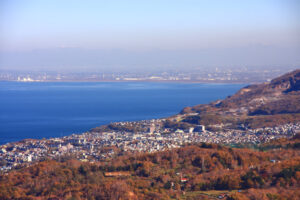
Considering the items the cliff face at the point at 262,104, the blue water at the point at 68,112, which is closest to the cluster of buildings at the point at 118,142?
the cliff face at the point at 262,104

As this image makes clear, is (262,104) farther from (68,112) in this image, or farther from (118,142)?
(68,112)

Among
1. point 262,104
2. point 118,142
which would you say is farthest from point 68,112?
point 118,142

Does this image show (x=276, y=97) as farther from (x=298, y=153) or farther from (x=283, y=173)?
(x=283, y=173)

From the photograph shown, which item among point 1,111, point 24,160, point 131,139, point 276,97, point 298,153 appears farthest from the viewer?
point 1,111

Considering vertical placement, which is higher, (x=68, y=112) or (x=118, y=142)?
(x=118, y=142)

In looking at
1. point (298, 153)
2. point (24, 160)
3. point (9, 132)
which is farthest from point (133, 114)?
point (298, 153)

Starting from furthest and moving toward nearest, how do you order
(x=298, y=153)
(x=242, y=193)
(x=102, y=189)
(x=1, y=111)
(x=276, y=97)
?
(x=1, y=111), (x=276, y=97), (x=298, y=153), (x=102, y=189), (x=242, y=193)
